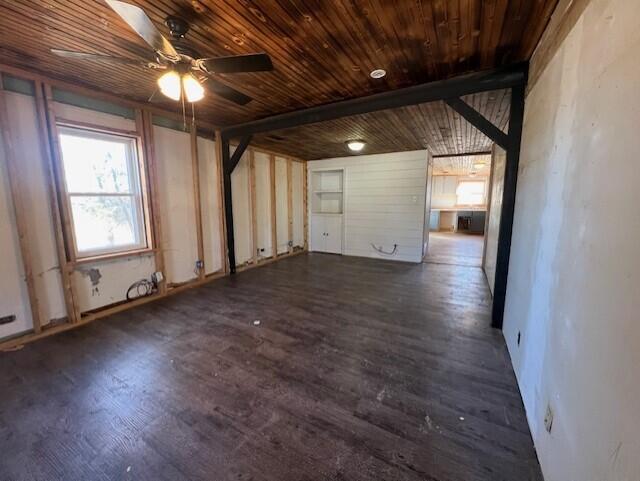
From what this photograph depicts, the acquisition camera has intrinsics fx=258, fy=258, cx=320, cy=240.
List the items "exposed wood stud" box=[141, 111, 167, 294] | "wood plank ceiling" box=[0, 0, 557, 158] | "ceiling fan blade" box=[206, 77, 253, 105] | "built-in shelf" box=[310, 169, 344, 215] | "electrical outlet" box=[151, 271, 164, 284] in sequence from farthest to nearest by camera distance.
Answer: "built-in shelf" box=[310, 169, 344, 215], "electrical outlet" box=[151, 271, 164, 284], "exposed wood stud" box=[141, 111, 167, 294], "ceiling fan blade" box=[206, 77, 253, 105], "wood plank ceiling" box=[0, 0, 557, 158]

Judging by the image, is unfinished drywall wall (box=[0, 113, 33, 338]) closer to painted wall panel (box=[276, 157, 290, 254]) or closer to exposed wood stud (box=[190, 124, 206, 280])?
exposed wood stud (box=[190, 124, 206, 280])

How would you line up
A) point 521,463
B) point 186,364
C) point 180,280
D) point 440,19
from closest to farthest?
1. point 521,463
2. point 440,19
3. point 186,364
4. point 180,280

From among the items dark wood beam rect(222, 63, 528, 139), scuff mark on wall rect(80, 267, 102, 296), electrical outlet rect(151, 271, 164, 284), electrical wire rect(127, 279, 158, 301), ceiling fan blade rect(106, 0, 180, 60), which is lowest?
electrical wire rect(127, 279, 158, 301)

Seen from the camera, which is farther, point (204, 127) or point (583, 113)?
point (204, 127)

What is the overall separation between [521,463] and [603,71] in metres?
1.86

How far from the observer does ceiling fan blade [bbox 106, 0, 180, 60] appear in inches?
51.9

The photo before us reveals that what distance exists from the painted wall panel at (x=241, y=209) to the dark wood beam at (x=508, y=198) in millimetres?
4283

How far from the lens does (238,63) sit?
6.03 ft

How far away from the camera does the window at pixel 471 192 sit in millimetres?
10797

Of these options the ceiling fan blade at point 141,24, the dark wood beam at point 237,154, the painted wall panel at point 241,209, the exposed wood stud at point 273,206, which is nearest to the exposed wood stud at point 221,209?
the dark wood beam at point 237,154

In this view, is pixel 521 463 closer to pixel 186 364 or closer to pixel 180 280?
pixel 186 364

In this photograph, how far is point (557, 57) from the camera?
5.24 feet

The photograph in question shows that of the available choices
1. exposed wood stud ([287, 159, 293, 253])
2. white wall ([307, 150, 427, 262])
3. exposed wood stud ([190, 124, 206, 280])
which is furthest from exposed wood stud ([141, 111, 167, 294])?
white wall ([307, 150, 427, 262])

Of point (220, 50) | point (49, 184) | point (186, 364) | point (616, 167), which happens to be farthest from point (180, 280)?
point (616, 167)
